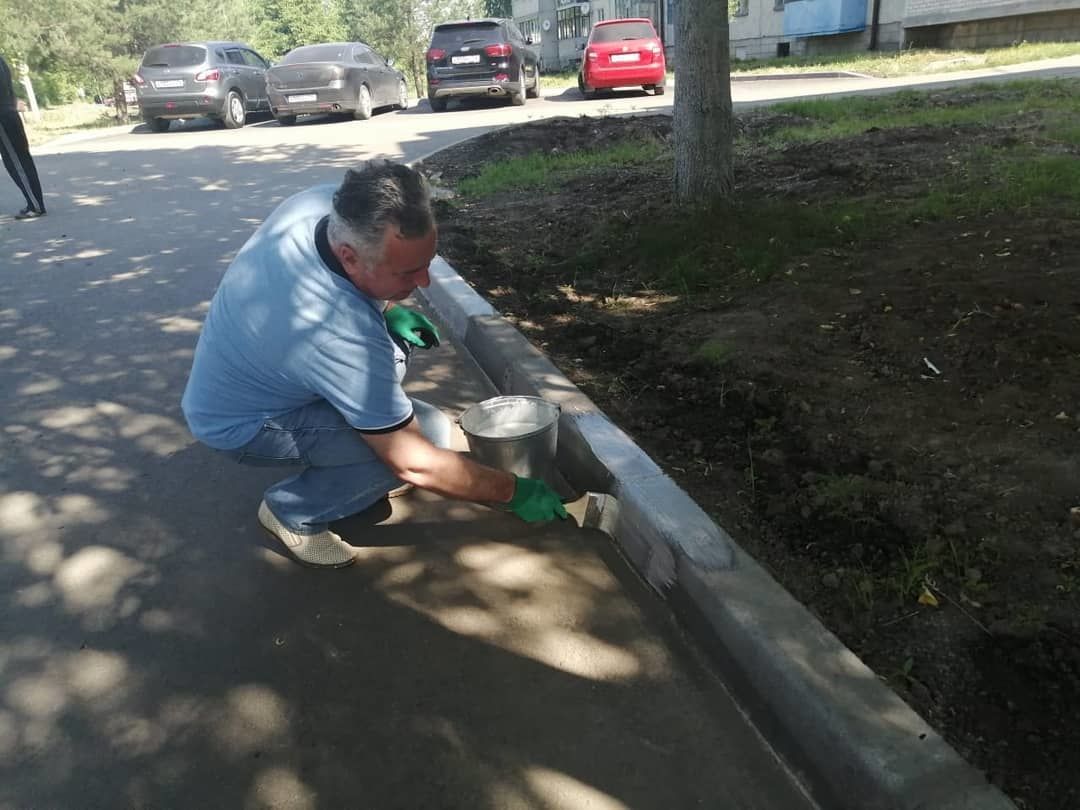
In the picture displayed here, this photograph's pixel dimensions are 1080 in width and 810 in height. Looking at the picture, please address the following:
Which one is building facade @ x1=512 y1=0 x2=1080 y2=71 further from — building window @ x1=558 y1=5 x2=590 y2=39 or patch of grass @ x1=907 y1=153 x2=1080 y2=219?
patch of grass @ x1=907 y1=153 x2=1080 y2=219

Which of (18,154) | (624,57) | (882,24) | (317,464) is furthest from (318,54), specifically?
(882,24)

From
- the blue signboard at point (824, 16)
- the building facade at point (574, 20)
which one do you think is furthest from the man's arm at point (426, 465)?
the building facade at point (574, 20)

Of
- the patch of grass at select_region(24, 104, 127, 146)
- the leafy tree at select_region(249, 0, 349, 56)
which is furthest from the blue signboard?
the leafy tree at select_region(249, 0, 349, 56)

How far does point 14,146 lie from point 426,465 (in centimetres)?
839

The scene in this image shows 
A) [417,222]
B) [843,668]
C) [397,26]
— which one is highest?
[397,26]

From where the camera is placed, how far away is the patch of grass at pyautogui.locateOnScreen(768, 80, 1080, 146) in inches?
334

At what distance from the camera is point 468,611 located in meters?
2.60

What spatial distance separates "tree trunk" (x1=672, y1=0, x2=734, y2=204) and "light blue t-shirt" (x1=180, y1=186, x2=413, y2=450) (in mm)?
3840

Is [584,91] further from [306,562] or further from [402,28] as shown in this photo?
[402,28]

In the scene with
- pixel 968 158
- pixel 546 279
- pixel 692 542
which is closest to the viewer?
pixel 692 542

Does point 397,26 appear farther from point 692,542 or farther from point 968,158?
point 692,542

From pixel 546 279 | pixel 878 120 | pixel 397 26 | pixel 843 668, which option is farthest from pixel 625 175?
pixel 397 26

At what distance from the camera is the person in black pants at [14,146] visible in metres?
8.27

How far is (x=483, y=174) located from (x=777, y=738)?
27.2 ft
